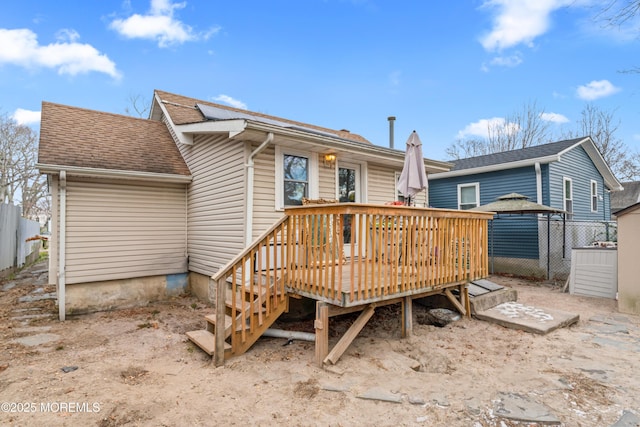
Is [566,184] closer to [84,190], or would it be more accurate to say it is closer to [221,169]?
[221,169]

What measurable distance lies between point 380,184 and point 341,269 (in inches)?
173

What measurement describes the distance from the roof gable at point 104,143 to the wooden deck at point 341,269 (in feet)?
13.5

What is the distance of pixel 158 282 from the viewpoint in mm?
7227

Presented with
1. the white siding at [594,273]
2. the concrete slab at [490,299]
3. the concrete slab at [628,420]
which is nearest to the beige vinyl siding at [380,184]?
the concrete slab at [490,299]

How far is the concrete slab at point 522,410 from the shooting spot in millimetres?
2473

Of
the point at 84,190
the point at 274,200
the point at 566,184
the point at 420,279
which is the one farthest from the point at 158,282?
the point at 566,184

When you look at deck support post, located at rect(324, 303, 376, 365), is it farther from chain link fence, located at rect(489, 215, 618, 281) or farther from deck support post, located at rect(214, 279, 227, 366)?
chain link fence, located at rect(489, 215, 618, 281)

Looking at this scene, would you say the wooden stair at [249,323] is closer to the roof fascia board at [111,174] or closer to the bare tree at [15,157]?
the roof fascia board at [111,174]

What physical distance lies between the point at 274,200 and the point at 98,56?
20.0 meters

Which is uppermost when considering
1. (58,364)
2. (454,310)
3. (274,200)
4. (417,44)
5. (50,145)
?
(417,44)

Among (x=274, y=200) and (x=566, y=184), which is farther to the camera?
(x=566, y=184)

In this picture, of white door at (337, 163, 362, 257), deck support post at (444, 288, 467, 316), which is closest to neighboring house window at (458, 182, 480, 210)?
white door at (337, 163, 362, 257)

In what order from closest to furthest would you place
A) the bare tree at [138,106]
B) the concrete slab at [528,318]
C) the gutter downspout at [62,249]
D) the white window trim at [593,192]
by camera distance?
the concrete slab at [528,318]
the gutter downspout at [62,249]
the white window trim at [593,192]
the bare tree at [138,106]

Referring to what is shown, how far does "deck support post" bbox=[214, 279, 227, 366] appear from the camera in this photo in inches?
145
